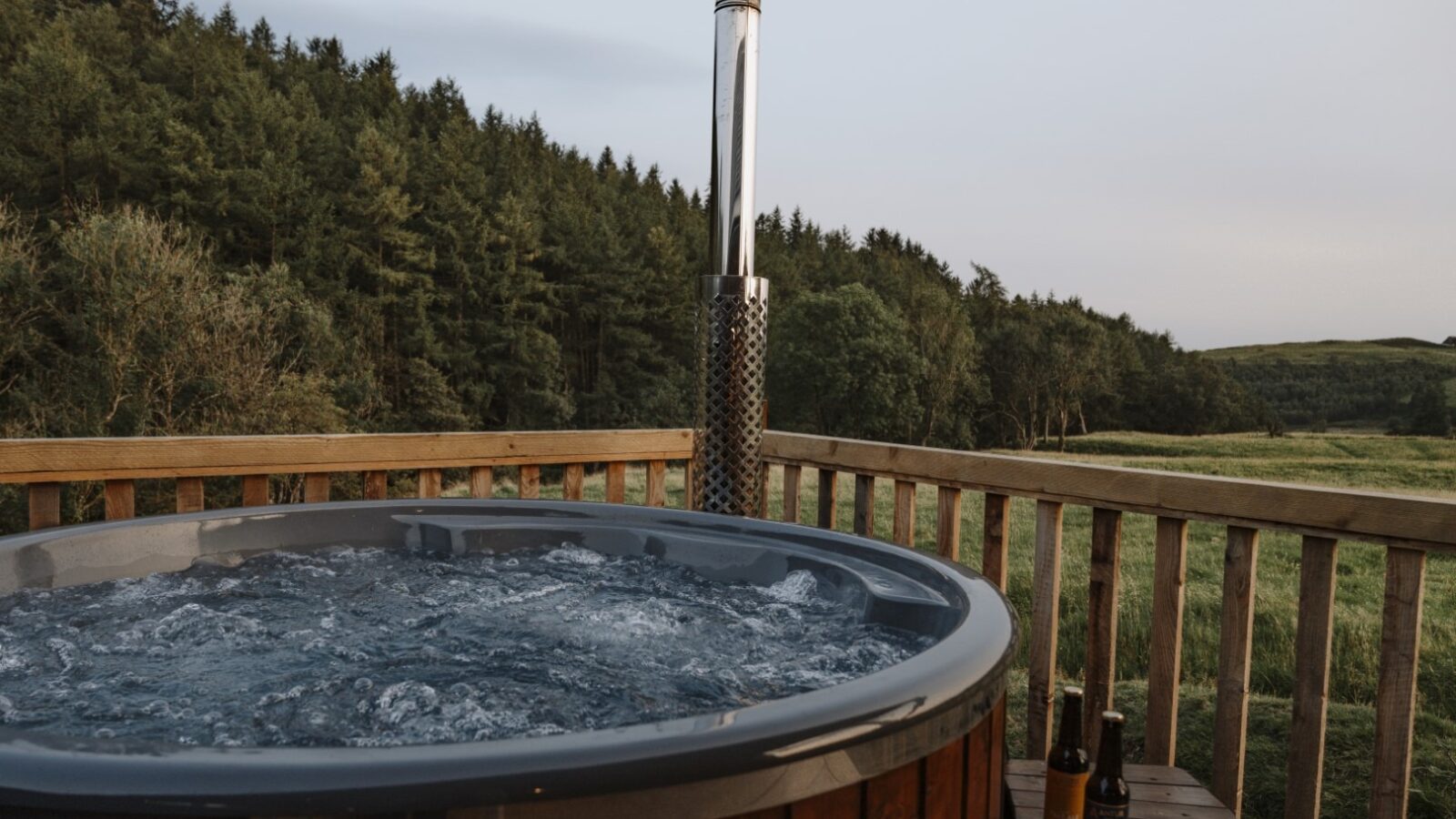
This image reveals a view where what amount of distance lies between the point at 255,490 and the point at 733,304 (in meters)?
1.30

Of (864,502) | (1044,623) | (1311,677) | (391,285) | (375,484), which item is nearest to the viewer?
(1311,677)

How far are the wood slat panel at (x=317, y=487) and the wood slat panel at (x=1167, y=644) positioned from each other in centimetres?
203

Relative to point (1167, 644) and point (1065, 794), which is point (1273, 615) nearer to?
point (1167, 644)

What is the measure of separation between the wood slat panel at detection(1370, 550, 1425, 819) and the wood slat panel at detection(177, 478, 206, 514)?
253 cm

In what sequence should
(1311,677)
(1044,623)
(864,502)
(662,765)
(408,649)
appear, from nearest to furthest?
(662,765)
(408,649)
(1311,677)
(1044,623)
(864,502)

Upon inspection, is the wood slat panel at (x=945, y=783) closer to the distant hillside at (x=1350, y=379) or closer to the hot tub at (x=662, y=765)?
the hot tub at (x=662, y=765)

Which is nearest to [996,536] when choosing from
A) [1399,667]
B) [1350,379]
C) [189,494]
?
[1399,667]

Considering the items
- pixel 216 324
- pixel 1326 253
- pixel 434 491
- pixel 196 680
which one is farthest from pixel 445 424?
pixel 196 680

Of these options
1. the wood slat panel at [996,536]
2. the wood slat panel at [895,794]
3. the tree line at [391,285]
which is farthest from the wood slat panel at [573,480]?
the tree line at [391,285]

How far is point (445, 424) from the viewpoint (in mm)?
19672

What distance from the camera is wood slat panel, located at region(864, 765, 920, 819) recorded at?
2.86 feet

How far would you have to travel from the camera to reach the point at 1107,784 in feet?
4.61

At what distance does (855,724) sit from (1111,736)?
2.34 ft

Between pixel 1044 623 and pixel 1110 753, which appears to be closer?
pixel 1110 753
